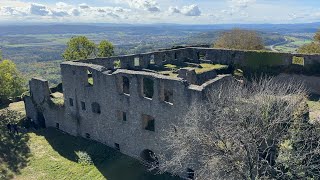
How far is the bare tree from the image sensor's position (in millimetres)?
20203

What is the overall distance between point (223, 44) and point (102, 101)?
31250 millimetres

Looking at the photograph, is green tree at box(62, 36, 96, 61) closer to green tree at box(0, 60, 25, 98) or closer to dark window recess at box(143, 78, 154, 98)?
green tree at box(0, 60, 25, 98)

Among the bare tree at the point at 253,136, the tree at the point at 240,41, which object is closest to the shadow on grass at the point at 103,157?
the bare tree at the point at 253,136

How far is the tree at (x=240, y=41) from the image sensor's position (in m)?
54.8

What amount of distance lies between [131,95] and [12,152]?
15332mm

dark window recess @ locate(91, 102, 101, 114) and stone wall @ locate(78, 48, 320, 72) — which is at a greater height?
stone wall @ locate(78, 48, 320, 72)

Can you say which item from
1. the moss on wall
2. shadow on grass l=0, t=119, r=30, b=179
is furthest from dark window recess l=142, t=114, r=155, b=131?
the moss on wall

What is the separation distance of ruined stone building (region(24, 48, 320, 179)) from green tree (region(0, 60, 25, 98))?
10.6m

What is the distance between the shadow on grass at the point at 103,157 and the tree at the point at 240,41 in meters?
31.1

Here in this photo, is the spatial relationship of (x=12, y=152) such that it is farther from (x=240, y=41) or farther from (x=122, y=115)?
(x=240, y=41)

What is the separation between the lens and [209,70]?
37375mm

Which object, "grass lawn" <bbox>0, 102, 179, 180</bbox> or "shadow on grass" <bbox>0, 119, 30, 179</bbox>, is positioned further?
"shadow on grass" <bbox>0, 119, 30, 179</bbox>

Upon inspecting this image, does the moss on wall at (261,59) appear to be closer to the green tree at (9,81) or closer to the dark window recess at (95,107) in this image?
the dark window recess at (95,107)

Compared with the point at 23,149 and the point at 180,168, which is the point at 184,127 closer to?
the point at 180,168
